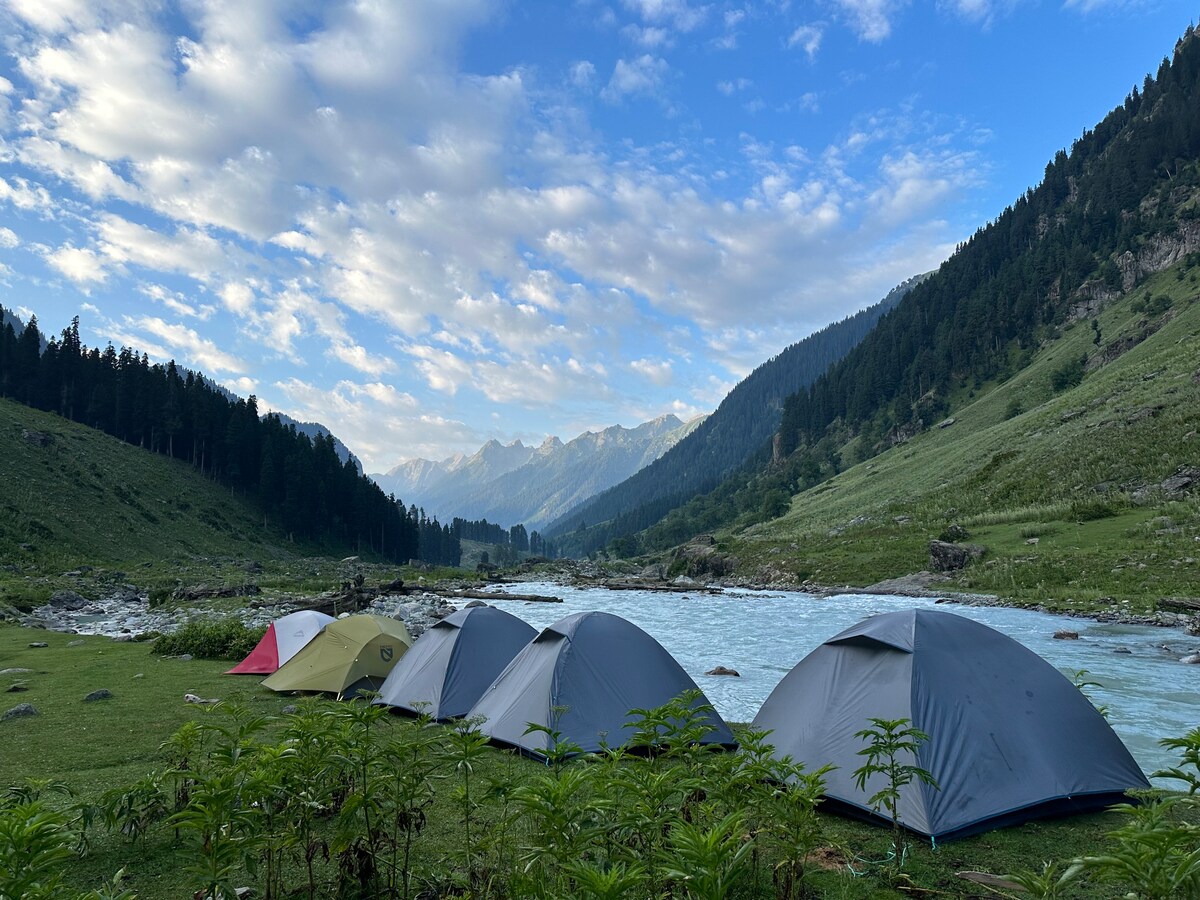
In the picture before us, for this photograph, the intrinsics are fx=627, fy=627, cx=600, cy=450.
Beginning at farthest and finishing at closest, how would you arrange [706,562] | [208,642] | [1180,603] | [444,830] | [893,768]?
[706,562] < [1180,603] < [208,642] < [444,830] < [893,768]

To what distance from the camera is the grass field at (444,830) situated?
5.07 meters

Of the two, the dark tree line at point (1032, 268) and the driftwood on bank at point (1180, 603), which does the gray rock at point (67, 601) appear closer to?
the driftwood on bank at point (1180, 603)

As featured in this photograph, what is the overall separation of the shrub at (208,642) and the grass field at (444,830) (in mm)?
6528

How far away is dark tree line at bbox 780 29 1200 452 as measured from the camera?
103 metres

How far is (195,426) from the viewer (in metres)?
83.4

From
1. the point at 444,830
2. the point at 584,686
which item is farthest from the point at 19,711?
the point at 584,686

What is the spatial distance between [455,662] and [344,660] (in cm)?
347

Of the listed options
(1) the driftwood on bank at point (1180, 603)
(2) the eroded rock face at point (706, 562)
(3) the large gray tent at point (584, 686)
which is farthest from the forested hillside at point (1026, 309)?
(3) the large gray tent at point (584, 686)

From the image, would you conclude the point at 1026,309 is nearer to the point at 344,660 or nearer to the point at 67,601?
the point at 344,660

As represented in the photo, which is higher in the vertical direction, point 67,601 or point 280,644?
point 280,644

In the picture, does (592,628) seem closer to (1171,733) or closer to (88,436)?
(1171,733)

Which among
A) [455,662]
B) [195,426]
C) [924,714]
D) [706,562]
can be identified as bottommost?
[706,562]

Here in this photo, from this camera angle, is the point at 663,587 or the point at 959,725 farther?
the point at 663,587

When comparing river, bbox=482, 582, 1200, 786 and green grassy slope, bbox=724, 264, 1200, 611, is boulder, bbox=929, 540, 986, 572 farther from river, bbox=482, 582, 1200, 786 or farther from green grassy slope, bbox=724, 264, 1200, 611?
river, bbox=482, 582, 1200, 786
